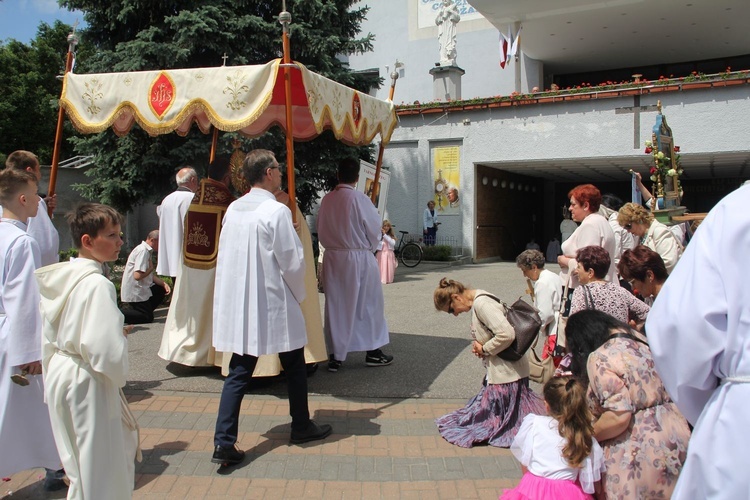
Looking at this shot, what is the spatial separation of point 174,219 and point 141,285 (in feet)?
5.09

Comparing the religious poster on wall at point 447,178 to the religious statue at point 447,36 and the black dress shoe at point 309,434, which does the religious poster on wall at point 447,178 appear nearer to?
the religious statue at point 447,36

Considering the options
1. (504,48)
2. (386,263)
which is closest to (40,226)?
(386,263)

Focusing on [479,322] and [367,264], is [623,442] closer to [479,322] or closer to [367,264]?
[479,322]

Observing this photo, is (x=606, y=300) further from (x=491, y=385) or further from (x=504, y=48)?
(x=504, y=48)

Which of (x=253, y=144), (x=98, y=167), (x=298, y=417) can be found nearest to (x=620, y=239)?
(x=298, y=417)

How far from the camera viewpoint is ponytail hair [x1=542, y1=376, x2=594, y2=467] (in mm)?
2604

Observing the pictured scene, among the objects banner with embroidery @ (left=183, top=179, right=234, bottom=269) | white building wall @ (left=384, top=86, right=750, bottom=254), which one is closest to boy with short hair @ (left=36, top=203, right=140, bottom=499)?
banner with embroidery @ (left=183, top=179, right=234, bottom=269)

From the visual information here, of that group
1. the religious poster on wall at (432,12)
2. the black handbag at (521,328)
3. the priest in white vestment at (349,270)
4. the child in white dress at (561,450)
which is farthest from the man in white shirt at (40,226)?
the religious poster on wall at (432,12)

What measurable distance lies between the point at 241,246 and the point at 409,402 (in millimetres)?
2074

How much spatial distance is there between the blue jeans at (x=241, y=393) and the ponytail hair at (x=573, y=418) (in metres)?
1.86

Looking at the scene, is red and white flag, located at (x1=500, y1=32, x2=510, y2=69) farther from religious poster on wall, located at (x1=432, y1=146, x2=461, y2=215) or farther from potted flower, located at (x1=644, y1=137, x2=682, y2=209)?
potted flower, located at (x1=644, y1=137, x2=682, y2=209)

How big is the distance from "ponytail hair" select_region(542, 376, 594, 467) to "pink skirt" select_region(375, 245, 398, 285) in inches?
375

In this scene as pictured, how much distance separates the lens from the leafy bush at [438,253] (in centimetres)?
1769

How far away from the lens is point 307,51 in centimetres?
1278
